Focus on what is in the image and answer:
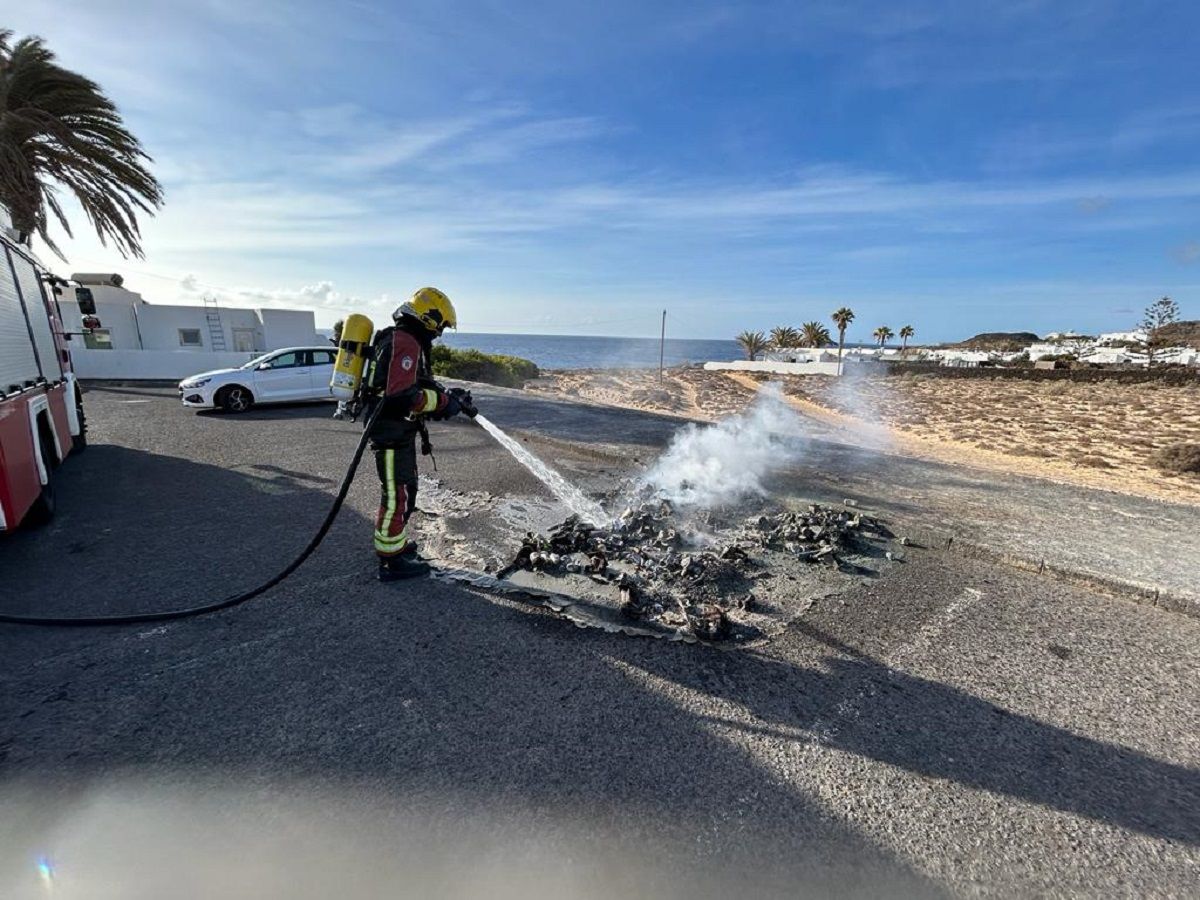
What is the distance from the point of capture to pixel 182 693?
9.45 feet

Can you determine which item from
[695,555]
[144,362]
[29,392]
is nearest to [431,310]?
[695,555]

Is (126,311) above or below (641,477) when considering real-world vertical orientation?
above

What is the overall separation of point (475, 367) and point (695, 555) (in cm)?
2555

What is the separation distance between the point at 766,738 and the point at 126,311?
29332 mm

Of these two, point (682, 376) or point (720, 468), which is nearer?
point (720, 468)

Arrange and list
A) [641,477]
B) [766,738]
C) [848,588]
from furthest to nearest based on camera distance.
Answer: [641,477]
[848,588]
[766,738]

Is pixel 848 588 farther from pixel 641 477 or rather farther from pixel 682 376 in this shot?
pixel 682 376

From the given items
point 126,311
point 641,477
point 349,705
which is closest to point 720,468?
point 641,477

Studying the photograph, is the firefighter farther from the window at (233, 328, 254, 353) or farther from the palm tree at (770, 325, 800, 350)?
the palm tree at (770, 325, 800, 350)

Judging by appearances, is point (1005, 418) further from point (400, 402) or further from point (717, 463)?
point (400, 402)

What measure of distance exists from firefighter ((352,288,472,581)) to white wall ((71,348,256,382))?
837 inches

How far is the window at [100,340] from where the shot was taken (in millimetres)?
21016

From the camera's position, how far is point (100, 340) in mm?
21547

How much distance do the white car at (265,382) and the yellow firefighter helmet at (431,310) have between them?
8949 mm
